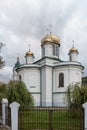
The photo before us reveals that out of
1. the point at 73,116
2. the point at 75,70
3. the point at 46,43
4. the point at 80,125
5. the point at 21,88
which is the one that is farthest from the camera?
the point at 46,43

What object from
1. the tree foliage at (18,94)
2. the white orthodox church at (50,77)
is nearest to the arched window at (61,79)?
the white orthodox church at (50,77)

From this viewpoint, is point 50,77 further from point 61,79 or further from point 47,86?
point 61,79

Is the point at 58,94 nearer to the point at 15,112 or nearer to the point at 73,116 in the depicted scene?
the point at 73,116

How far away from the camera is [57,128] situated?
10945 millimetres

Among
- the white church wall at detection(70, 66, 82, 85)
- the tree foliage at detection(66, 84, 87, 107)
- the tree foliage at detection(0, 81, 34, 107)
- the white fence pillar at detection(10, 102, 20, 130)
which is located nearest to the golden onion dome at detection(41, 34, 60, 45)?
the white church wall at detection(70, 66, 82, 85)

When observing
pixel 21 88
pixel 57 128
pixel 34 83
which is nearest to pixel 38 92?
pixel 34 83

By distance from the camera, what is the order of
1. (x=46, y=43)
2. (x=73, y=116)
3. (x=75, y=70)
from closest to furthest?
(x=73, y=116), (x=75, y=70), (x=46, y=43)

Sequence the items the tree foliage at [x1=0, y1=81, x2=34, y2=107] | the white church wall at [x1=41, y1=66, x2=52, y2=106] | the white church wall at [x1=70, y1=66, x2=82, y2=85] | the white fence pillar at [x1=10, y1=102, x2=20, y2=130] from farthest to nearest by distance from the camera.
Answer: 1. the white church wall at [x1=41, y1=66, x2=52, y2=106]
2. the white church wall at [x1=70, y1=66, x2=82, y2=85]
3. the tree foliage at [x1=0, y1=81, x2=34, y2=107]
4. the white fence pillar at [x1=10, y1=102, x2=20, y2=130]

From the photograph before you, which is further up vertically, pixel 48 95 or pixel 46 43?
pixel 46 43

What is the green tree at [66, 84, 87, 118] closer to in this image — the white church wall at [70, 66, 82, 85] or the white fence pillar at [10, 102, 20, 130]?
the white fence pillar at [10, 102, 20, 130]

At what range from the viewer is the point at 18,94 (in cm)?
1900

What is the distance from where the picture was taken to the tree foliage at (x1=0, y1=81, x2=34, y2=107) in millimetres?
18781

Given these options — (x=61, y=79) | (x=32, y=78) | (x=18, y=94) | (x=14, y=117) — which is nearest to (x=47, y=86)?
(x=61, y=79)

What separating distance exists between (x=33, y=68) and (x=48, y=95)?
13.3ft
